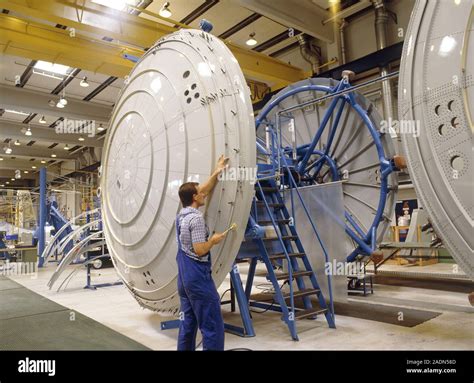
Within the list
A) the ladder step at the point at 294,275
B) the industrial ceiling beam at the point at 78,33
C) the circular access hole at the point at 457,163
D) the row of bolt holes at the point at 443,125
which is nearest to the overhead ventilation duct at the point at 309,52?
the industrial ceiling beam at the point at 78,33

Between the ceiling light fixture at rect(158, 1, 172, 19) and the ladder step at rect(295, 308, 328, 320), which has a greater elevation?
the ceiling light fixture at rect(158, 1, 172, 19)

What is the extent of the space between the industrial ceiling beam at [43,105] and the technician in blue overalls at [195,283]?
38.8ft

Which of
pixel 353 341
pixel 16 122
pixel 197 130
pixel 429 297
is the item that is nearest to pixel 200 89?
pixel 197 130

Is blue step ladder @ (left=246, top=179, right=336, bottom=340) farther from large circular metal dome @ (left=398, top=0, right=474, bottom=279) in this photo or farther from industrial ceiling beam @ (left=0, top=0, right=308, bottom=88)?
industrial ceiling beam @ (left=0, top=0, right=308, bottom=88)

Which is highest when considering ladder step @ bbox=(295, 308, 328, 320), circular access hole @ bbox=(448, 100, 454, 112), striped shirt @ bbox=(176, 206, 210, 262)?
circular access hole @ bbox=(448, 100, 454, 112)

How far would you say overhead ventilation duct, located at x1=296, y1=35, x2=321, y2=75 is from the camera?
10.7 metres

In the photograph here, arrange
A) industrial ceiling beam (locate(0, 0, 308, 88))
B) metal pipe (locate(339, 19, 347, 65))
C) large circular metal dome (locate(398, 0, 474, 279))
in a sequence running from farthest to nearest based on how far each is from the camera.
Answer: metal pipe (locate(339, 19, 347, 65))
industrial ceiling beam (locate(0, 0, 308, 88))
large circular metal dome (locate(398, 0, 474, 279))

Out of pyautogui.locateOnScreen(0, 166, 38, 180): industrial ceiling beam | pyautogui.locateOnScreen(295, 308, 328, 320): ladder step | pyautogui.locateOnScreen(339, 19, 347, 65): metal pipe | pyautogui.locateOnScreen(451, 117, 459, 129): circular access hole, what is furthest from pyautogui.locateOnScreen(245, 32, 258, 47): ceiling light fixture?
pyautogui.locateOnScreen(0, 166, 38, 180): industrial ceiling beam

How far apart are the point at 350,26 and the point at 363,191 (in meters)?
5.75

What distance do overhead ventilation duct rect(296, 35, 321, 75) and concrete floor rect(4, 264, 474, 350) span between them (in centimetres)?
674

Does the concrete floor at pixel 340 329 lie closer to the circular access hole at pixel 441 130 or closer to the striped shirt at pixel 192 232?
the striped shirt at pixel 192 232

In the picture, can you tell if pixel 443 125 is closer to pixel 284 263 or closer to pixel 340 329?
pixel 340 329

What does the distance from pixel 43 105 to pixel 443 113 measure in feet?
43.9

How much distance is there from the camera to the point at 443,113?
2814 millimetres
